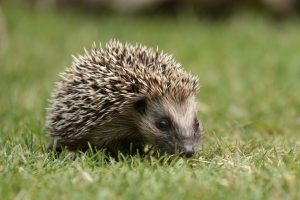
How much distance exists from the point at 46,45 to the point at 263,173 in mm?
Result: 9618

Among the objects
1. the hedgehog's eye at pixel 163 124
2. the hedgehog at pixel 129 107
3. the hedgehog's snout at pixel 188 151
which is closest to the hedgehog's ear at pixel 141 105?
the hedgehog at pixel 129 107

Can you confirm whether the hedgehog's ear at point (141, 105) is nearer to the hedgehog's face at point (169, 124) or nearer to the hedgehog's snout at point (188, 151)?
the hedgehog's face at point (169, 124)

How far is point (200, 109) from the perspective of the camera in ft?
34.3

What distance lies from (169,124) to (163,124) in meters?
0.07

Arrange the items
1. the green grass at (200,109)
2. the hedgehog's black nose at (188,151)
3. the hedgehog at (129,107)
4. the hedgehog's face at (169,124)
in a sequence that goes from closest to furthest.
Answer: the green grass at (200,109) → the hedgehog's black nose at (188,151) → the hedgehog's face at (169,124) → the hedgehog at (129,107)

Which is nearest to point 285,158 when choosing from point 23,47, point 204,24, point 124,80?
point 124,80

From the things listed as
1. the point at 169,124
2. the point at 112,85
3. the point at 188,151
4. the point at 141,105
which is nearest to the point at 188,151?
the point at 188,151

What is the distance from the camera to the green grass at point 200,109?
5598 millimetres

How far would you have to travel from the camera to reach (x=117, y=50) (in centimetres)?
771

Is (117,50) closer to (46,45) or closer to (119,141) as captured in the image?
(119,141)

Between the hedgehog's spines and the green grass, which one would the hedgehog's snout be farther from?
the hedgehog's spines

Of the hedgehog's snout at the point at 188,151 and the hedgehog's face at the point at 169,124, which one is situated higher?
the hedgehog's face at the point at 169,124

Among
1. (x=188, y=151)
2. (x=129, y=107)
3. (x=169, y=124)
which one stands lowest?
(x=188, y=151)

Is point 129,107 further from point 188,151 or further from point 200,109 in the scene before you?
point 200,109
